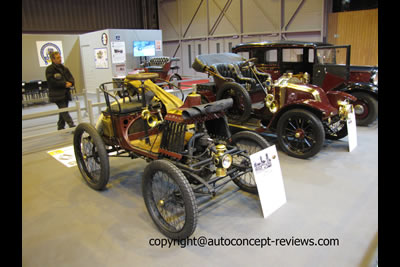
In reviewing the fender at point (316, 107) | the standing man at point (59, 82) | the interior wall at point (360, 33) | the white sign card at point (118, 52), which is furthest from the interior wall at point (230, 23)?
the standing man at point (59, 82)

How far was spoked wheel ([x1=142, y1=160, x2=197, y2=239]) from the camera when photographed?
2600 mm

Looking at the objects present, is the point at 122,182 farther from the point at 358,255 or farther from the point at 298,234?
the point at 358,255

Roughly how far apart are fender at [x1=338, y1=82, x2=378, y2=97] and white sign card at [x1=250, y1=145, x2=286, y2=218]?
4022mm

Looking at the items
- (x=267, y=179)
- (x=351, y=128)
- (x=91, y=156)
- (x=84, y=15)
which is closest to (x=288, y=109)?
(x=351, y=128)

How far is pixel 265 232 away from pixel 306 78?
3627 millimetres

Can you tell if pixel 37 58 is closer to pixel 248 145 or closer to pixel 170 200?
pixel 248 145

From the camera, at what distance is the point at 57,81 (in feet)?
19.5

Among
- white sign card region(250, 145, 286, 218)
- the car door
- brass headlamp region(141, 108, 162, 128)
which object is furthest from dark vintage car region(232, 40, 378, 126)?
brass headlamp region(141, 108, 162, 128)

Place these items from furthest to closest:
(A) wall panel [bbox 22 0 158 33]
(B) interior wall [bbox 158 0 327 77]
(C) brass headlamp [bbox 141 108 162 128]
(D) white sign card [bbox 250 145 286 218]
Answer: (A) wall panel [bbox 22 0 158 33] < (B) interior wall [bbox 158 0 327 77] < (C) brass headlamp [bbox 141 108 162 128] < (D) white sign card [bbox 250 145 286 218]

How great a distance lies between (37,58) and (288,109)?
10131 millimetres

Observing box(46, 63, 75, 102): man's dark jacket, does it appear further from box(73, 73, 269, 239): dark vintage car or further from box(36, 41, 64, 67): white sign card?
box(36, 41, 64, 67): white sign card
